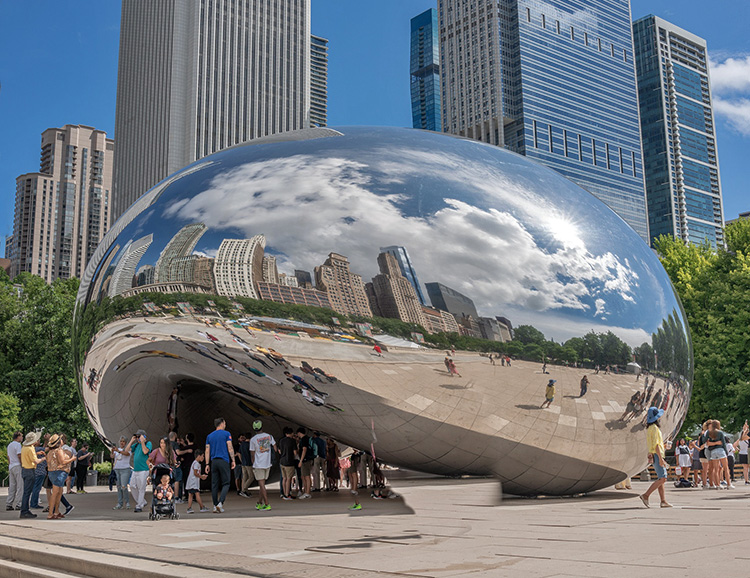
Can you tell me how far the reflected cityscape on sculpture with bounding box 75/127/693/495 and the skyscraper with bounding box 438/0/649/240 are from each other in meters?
139

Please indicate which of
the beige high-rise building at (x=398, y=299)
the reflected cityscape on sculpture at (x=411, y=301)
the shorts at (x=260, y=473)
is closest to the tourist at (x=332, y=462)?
the shorts at (x=260, y=473)

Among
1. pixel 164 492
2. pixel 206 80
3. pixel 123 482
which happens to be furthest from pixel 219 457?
pixel 206 80

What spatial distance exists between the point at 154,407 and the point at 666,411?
7721 millimetres

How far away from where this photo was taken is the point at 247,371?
9.17 metres

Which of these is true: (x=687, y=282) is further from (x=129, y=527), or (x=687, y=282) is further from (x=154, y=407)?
(x=129, y=527)

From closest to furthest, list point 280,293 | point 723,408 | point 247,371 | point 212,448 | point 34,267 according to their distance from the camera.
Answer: point 280,293 < point 247,371 < point 212,448 < point 723,408 < point 34,267

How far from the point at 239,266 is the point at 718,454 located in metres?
10.2

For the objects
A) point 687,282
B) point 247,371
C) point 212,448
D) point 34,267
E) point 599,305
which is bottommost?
point 212,448

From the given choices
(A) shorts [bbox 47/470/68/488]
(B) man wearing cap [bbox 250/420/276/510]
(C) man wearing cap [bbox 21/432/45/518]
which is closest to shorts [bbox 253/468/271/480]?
(B) man wearing cap [bbox 250/420/276/510]

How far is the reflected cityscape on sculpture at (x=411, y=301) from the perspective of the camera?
327 inches

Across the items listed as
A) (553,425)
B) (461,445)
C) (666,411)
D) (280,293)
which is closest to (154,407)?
(280,293)

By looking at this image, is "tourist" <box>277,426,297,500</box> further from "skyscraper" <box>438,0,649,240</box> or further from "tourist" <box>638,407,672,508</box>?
"skyscraper" <box>438,0,649,240</box>

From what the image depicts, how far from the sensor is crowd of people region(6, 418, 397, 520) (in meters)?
10.1

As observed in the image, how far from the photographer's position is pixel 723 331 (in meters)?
25.9
